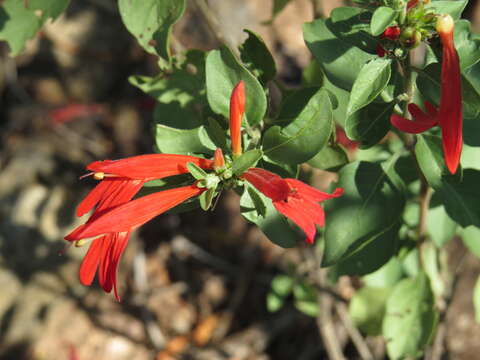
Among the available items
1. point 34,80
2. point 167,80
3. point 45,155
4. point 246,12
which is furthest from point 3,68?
point 167,80

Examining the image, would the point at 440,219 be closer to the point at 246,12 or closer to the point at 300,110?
the point at 300,110

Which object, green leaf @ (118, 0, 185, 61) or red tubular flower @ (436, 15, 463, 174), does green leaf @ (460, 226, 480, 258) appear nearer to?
red tubular flower @ (436, 15, 463, 174)

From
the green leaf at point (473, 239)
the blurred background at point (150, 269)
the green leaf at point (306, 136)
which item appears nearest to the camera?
the green leaf at point (306, 136)

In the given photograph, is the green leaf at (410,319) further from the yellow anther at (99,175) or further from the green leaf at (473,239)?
the yellow anther at (99,175)

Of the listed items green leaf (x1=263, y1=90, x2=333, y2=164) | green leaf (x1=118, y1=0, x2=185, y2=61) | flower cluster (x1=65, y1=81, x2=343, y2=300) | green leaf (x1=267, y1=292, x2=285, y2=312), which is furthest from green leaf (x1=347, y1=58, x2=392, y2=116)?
green leaf (x1=267, y1=292, x2=285, y2=312)

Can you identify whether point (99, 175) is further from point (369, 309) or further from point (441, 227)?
point (369, 309)

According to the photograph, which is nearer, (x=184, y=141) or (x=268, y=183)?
(x=268, y=183)

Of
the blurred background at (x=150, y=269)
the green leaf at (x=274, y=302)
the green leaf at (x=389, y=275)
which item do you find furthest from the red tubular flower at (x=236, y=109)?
the blurred background at (x=150, y=269)

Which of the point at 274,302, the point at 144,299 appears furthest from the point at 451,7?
the point at 144,299
